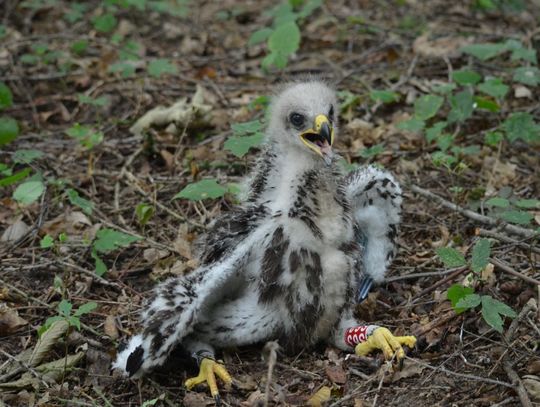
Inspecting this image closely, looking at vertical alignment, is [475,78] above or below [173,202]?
above

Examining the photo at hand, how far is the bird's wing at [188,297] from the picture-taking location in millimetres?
4305

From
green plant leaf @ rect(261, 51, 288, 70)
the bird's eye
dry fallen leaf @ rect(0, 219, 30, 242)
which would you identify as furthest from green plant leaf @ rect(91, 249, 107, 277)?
green plant leaf @ rect(261, 51, 288, 70)

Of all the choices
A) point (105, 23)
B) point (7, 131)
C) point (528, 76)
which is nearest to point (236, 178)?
point (7, 131)

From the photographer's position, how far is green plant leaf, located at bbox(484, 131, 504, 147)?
6629mm

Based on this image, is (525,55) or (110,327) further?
(525,55)

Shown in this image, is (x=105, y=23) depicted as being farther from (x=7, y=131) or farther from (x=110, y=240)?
(x=110, y=240)

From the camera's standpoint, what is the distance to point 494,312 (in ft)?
13.6

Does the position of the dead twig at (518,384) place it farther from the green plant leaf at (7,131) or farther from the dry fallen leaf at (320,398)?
the green plant leaf at (7,131)

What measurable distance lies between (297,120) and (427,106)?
2.28 metres

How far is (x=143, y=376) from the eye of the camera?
451cm

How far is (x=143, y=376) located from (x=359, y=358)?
1227 mm

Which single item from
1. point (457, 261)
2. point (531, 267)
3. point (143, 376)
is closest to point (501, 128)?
point (531, 267)

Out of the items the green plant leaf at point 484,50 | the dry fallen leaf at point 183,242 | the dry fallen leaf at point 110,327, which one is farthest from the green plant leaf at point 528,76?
the dry fallen leaf at point 110,327

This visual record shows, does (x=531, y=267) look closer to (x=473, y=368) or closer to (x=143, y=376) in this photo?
(x=473, y=368)
